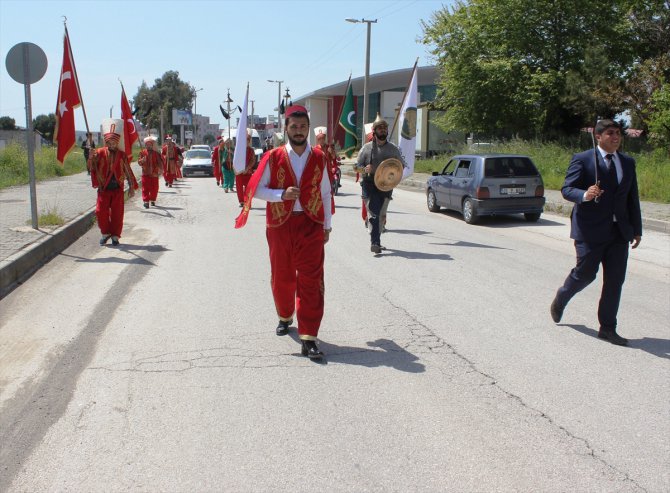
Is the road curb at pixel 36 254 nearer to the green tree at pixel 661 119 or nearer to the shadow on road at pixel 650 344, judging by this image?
the shadow on road at pixel 650 344

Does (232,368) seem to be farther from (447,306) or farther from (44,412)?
(447,306)

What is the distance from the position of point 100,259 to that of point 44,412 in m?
5.92

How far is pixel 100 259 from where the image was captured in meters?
9.96

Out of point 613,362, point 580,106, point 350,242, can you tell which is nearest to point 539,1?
→ point 580,106

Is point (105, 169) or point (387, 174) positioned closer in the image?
point (387, 174)

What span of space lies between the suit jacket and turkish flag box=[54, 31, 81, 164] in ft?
25.7

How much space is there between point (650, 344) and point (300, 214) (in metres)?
3.11

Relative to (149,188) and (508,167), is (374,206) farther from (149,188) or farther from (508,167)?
(149,188)

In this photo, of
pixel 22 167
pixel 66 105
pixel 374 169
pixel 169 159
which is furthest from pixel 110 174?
pixel 22 167

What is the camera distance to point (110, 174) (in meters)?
10.5

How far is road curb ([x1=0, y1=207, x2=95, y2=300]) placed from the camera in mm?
7965

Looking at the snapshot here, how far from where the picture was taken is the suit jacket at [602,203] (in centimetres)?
575

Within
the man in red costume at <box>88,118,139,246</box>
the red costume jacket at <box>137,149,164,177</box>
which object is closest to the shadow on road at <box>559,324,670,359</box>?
the man in red costume at <box>88,118,139,246</box>

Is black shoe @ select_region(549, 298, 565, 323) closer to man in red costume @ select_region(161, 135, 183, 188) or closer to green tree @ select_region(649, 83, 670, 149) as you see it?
green tree @ select_region(649, 83, 670, 149)
